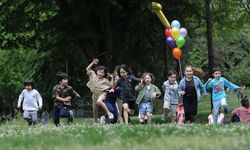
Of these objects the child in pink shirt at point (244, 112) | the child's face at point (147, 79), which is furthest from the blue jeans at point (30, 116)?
the child in pink shirt at point (244, 112)

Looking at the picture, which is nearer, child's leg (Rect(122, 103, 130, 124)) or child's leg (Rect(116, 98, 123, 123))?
child's leg (Rect(122, 103, 130, 124))

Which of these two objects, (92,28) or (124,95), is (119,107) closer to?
(124,95)

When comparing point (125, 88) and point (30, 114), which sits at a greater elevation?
point (125, 88)

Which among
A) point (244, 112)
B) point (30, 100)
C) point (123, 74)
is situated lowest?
point (244, 112)

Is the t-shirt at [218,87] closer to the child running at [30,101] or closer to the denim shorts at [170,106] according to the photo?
the denim shorts at [170,106]

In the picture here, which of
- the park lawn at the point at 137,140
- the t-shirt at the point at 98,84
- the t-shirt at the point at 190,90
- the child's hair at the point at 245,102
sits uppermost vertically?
the t-shirt at the point at 98,84

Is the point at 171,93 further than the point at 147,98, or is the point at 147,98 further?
Answer: the point at 171,93

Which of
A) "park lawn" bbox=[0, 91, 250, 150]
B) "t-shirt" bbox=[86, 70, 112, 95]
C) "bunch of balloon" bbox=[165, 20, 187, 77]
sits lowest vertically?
"park lawn" bbox=[0, 91, 250, 150]

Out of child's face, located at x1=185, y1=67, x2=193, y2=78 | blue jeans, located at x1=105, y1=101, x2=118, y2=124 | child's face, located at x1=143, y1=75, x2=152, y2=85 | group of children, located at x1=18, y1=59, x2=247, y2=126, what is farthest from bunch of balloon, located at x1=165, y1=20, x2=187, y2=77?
child's face, located at x1=185, y1=67, x2=193, y2=78

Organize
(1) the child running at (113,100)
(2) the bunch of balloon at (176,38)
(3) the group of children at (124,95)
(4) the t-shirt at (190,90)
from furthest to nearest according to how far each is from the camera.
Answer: (2) the bunch of balloon at (176,38), (1) the child running at (113,100), (3) the group of children at (124,95), (4) the t-shirt at (190,90)

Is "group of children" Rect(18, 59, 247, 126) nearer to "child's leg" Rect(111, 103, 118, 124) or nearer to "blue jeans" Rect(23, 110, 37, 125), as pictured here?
"child's leg" Rect(111, 103, 118, 124)

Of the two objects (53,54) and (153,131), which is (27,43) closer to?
(53,54)

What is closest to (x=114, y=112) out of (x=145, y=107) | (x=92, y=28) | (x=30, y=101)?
(x=145, y=107)

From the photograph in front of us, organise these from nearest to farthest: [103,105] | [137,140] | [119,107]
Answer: [137,140], [103,105], [119,107]
